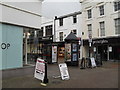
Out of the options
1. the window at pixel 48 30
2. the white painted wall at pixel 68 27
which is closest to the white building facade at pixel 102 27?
the white painted wall at pixel 68 27

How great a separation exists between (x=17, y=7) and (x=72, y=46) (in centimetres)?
639

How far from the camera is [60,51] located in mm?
31594

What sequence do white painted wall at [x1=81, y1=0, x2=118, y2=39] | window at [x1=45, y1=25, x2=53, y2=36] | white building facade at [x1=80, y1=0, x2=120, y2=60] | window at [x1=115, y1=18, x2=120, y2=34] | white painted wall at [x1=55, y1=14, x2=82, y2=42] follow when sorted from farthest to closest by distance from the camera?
window at [x1=45, y1=25, x2=53, y2=36] → white painted wall at [x1=55, y1=14, x2=82, y2=42] → white painted wall at [x1=81, y1=0, x2=118, y2=39] → white building facade at [x1=80, y1=0, x2=120, y2=60] → window at [x1=115, y1=18, x2=120, y2=34]

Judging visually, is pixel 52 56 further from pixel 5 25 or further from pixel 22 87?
pixel 22 87

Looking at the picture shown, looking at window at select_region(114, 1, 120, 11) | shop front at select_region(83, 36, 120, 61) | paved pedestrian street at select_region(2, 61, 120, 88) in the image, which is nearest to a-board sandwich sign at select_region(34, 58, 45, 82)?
paved pedestrian street at select_region(2, 61, 120, 88)

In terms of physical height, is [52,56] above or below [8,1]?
below

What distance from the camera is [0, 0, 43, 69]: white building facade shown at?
12.6m

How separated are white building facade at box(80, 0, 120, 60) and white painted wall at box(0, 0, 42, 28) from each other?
301 inches

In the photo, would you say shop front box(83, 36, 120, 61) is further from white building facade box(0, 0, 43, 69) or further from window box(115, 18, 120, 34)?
white building facade box(0, 0, 43, 69)

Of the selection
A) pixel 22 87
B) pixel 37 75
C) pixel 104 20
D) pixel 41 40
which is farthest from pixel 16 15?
pixel 41 40

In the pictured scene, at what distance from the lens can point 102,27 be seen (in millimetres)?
23672

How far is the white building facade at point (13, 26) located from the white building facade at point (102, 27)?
881 cm

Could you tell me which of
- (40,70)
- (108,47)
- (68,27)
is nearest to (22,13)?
(40,70)

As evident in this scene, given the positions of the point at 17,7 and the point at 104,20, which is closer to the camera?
the point at 17,7
